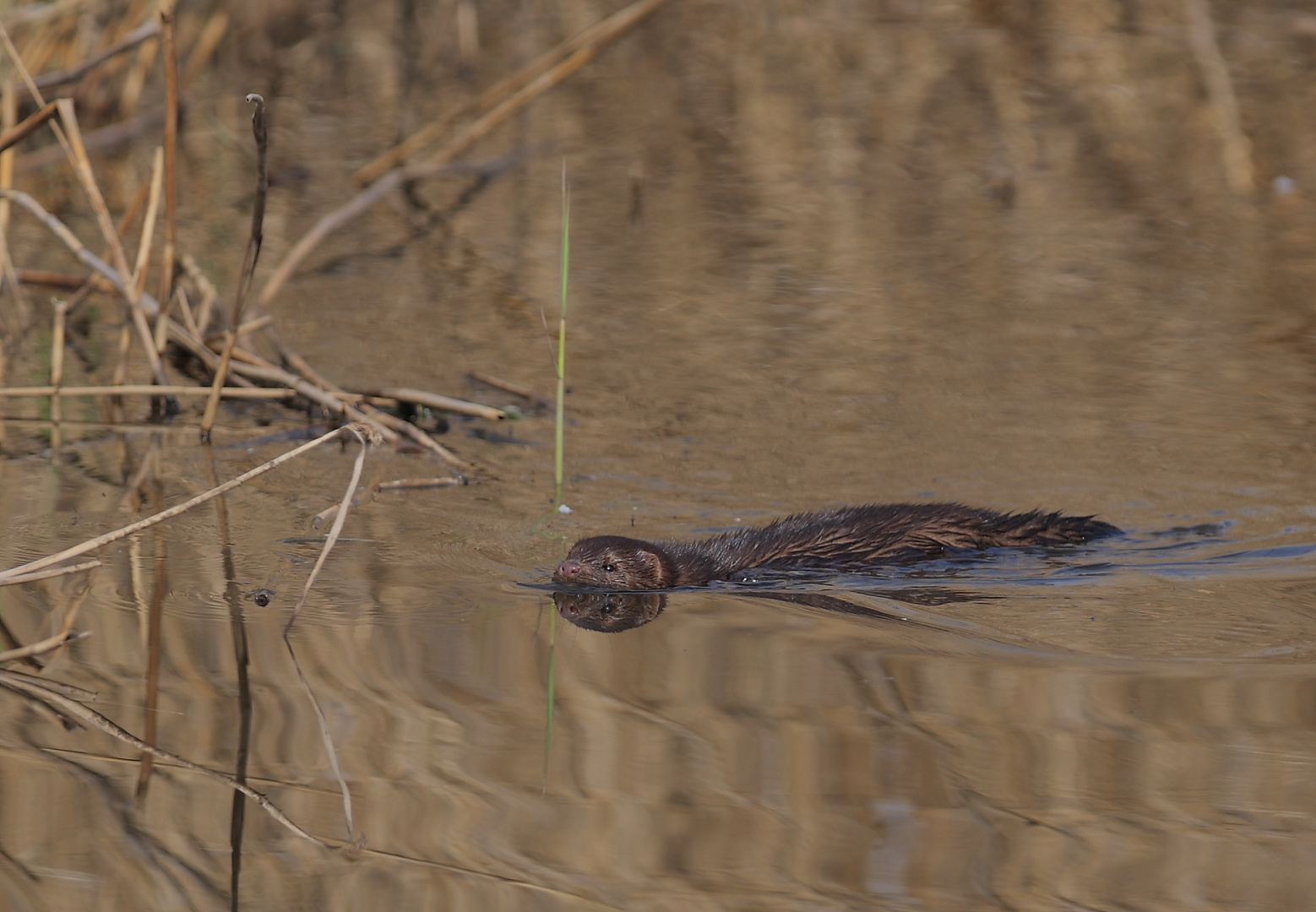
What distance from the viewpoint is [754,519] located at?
710 centimetres

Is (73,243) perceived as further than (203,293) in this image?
No

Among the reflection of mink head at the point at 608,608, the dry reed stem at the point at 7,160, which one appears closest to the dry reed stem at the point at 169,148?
the dry reed stem at the point at 7,160

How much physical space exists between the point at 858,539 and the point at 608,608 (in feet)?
3.76

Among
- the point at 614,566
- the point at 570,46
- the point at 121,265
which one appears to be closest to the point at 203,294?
the point at 121,265

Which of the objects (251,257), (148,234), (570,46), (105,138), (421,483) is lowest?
(421,483)

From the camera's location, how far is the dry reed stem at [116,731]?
3.96 m

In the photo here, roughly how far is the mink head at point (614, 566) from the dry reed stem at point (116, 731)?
1.85 meters

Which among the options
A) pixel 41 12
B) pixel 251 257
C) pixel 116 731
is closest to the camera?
pixel 116 731

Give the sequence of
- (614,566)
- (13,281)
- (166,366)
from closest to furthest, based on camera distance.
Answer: (614,566) < (13,281) < (166,366)

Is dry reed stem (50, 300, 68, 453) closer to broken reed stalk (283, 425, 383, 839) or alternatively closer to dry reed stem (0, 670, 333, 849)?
broken reed stalk (283, 425, 383, 839)

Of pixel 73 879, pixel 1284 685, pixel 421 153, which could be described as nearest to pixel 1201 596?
pixel 1284 685

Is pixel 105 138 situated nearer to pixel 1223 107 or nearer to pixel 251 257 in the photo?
pixel 251 257

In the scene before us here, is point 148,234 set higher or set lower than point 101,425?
higher

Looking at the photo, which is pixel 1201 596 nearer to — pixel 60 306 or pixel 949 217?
pixel 60 306
